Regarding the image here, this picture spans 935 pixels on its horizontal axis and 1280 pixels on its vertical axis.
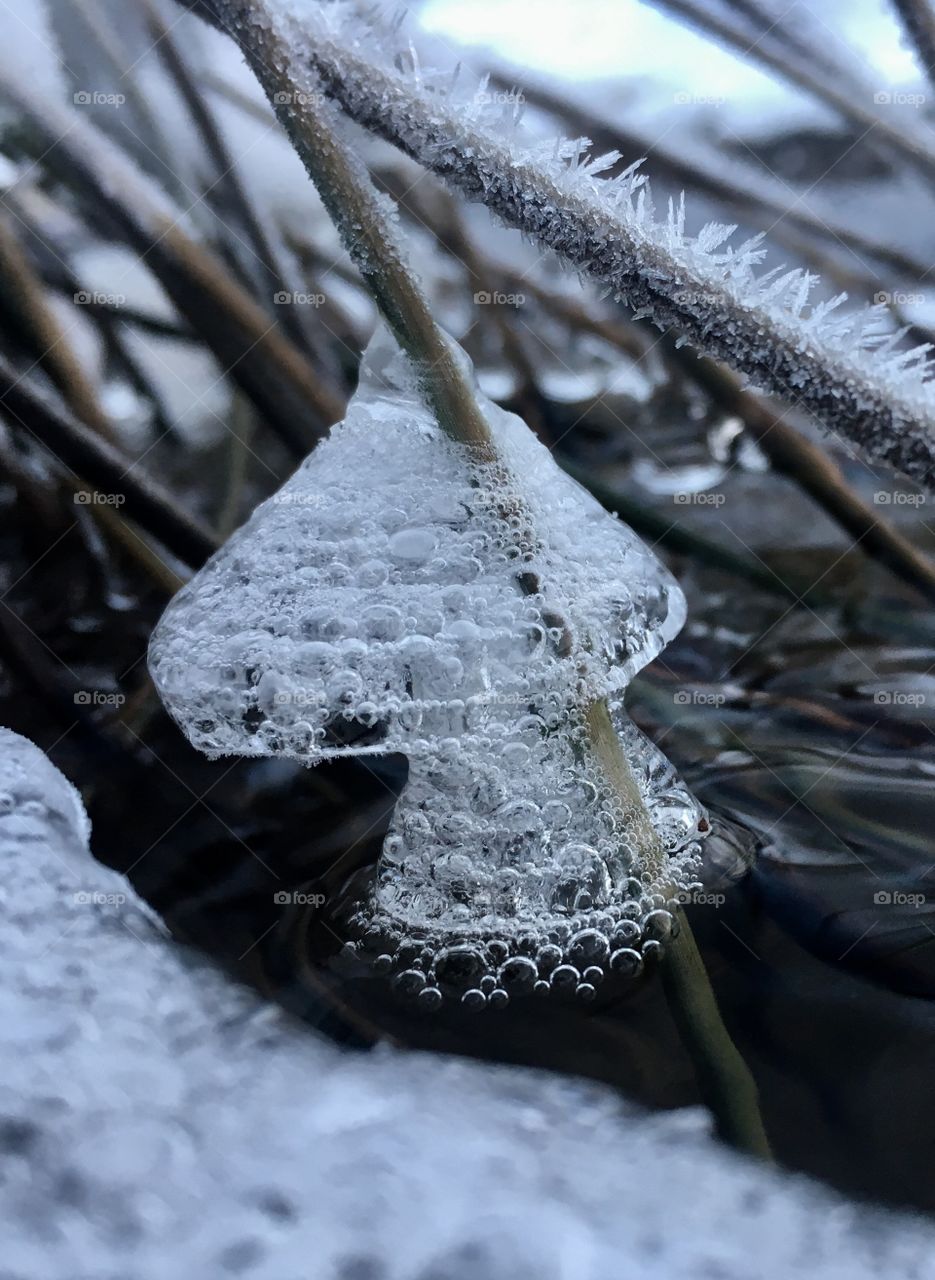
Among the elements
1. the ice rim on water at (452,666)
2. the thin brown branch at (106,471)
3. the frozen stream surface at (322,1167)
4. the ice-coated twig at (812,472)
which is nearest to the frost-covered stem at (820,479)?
the ice-coated twig at (812,472)

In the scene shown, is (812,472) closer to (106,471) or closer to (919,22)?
(919,22)

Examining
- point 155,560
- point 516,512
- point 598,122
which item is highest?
point 598,122

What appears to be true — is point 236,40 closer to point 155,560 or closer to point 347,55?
point 347,55

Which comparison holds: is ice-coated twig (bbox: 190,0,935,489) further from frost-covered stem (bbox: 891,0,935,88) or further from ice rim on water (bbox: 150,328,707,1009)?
frost-covered stem (bbox: 891,0,935,88)

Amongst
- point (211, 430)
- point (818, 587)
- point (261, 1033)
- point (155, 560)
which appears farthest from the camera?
point (211, 430)

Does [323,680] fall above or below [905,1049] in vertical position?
above

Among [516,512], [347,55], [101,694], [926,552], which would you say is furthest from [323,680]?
[926,552]

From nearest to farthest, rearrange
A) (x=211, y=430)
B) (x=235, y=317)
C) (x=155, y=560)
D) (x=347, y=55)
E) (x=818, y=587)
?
(x=347, y=55)
(x=235, y=317)
(x=155, y=560)
(x=818, y=587)
(x=211, y=430)

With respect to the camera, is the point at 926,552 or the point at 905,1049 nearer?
the point at 905,1049
